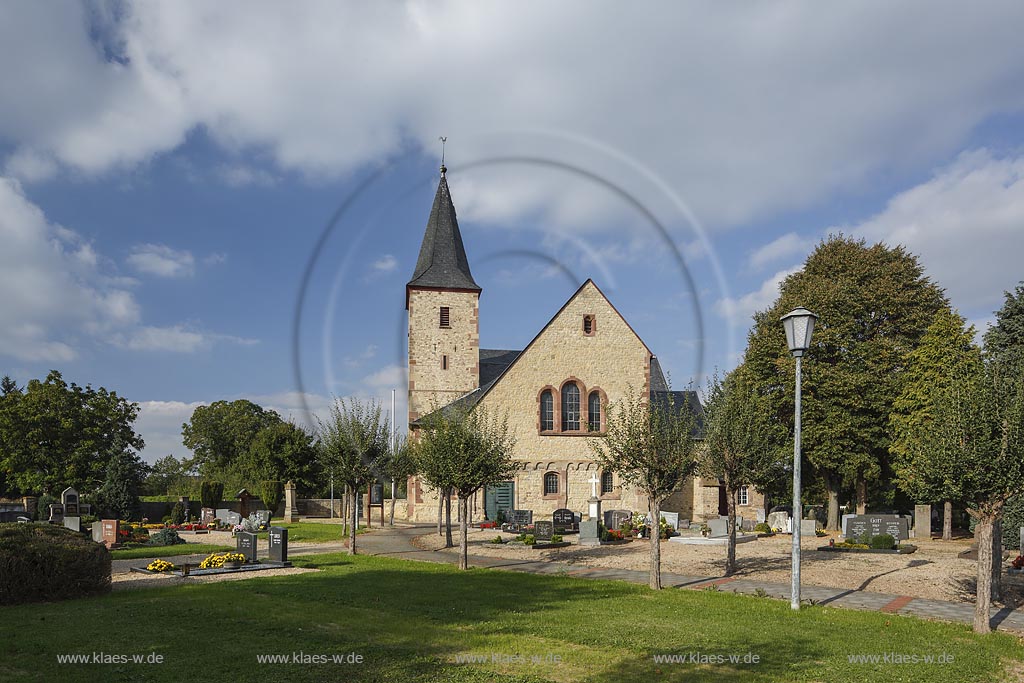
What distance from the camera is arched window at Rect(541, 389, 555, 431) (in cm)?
4353

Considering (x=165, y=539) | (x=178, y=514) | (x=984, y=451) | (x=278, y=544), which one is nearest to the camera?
(x=984, y=451)

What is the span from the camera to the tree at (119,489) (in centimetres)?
4281

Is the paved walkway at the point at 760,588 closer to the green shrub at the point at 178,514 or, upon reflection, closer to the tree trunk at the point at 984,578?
the tree trunk at the point at 984,578

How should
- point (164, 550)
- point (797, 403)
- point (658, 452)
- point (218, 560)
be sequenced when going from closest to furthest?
point (797, 403) → point (658, 452) → point (218, 560) → point (164, 550)

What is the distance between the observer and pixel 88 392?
49.7 meters

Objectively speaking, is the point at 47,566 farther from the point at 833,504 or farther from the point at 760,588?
the point at 833,504

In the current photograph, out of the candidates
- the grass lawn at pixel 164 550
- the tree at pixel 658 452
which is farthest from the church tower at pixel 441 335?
the tree at pixel 658 452

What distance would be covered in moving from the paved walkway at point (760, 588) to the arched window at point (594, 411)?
59.7 feet

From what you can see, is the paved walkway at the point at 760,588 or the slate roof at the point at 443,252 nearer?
the paved walkway at the point at 760,588

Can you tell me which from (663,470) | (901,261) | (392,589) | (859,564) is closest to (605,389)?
(901,261)

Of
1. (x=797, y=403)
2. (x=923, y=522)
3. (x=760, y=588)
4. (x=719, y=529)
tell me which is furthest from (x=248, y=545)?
(x=923, y=522)

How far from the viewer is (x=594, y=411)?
44031 millimetres

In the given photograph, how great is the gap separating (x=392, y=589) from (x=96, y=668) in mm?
8028

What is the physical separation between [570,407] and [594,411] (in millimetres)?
1538
